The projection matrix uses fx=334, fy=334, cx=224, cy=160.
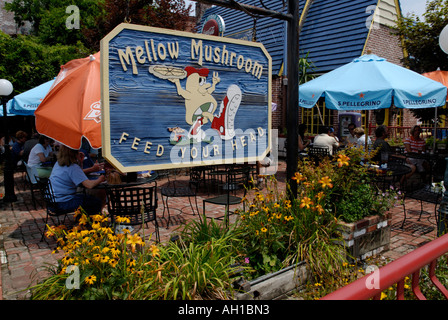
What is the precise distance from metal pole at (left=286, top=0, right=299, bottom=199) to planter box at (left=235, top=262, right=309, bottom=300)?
83 centimetres

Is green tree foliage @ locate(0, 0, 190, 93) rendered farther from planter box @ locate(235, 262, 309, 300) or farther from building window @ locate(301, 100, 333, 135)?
building window @ locate(301, 100, 333, 135)

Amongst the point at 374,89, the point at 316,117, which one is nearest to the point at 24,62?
the point at 316,117

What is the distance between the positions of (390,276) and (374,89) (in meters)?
5.26

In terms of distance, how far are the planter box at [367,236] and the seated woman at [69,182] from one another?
3350 millimetres

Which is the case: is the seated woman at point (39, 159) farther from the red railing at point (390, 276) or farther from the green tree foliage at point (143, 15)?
the red railing at point (390, 276)

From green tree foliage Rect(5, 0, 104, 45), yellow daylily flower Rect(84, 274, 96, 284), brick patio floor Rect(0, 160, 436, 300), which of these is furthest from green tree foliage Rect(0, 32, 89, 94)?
yellow daylily flower Rect(84, 274, 96, 284)

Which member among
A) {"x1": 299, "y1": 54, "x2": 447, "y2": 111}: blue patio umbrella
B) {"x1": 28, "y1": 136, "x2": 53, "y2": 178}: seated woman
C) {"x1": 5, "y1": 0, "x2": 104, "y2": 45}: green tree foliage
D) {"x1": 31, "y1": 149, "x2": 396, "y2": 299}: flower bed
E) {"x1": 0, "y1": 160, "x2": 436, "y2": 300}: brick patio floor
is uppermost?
{"x1": 5, "y1": 0, "x2": 104, "y2": 45}: green tree foliage

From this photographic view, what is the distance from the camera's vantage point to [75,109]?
4066 mm

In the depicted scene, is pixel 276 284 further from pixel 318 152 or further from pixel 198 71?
pixel 318 152

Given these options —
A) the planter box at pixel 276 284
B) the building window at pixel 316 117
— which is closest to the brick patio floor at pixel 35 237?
the planter box at pixel 276 284

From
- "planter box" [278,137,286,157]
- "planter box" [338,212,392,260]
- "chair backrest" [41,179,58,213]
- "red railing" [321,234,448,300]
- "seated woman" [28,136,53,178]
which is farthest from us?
"planter box" [278,137,286,157]

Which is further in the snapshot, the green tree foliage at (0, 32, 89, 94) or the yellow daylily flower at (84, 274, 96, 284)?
the green tree foliage at (0, 32, 89, 94)

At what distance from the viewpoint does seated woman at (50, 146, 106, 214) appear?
15.5ft
